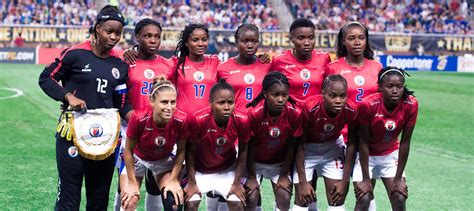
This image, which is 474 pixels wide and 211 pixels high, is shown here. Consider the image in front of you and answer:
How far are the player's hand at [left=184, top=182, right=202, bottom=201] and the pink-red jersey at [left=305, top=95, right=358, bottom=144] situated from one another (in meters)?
1.20

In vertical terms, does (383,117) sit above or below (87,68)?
below

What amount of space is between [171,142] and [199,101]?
0.92 meters

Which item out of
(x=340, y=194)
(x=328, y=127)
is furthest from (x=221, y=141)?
(x=340, y=194)

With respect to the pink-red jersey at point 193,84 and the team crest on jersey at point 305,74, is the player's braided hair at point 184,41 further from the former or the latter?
the team crest on jersey at point 305,74

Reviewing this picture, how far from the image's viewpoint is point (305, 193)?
6930 mm

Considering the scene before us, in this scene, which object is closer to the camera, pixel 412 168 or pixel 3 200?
pixel 3 200

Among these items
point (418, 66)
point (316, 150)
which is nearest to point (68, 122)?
point (316, 150)

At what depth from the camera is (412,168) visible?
11.4 m

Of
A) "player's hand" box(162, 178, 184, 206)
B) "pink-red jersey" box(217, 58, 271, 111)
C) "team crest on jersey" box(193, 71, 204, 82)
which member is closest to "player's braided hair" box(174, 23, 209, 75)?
"team crest on jersey" box(193, 71, 204, 82)

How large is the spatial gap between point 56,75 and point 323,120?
2.49 m

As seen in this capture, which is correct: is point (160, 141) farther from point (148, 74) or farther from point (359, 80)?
point (359, 80)

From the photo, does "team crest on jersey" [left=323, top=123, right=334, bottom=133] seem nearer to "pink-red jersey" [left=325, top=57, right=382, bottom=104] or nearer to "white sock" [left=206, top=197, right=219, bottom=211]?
"pink-red jersey" [left=325, top=57, right=382, bottom=104]

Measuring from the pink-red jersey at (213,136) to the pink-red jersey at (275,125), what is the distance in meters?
0.12

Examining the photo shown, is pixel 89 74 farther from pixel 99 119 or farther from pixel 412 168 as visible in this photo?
pixel 412 168
